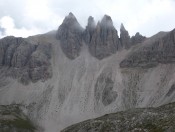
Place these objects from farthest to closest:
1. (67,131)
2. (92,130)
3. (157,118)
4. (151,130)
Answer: (67,131) < (92,130) < (157,118) < (151,130)

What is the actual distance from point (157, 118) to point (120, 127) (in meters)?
13.8

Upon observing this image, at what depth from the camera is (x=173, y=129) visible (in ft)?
326

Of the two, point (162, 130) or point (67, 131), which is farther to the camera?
point (67, 131)

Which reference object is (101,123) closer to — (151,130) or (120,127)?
(120,127)

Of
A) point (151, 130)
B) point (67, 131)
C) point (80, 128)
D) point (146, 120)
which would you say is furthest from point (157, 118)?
point (67, 131)

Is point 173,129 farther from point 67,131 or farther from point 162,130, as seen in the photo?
point 67,131

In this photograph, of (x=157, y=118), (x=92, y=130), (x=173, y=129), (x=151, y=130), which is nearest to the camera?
(x=173, y=129)

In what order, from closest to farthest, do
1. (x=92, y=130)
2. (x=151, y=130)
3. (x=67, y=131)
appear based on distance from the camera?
(x=151, y=130) → (x=92, y=130) → (x=67, y=131)

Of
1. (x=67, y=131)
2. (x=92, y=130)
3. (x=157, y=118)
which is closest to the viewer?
(x=157, y=118)

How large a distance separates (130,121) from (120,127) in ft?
13.4

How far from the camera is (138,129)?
116 meters

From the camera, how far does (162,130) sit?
103 m

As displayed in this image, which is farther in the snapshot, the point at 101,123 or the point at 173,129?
the point at 101,123

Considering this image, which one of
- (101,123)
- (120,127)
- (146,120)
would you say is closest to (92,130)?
(101,123)
